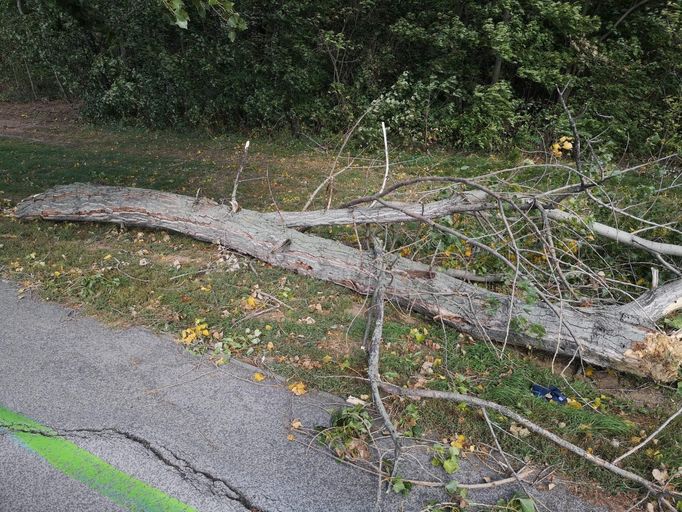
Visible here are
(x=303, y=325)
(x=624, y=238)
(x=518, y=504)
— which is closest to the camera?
(x=518, y=504)

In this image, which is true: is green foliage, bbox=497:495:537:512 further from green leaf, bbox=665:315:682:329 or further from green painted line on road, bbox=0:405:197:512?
green leaf, bbox=665:315:682:329

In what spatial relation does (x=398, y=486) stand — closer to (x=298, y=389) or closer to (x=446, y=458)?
(x=446, y=458)

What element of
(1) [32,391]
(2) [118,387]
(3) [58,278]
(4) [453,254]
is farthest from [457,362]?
(3) [58,278]

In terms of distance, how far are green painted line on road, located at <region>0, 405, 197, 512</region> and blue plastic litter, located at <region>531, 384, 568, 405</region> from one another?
7.21 ft

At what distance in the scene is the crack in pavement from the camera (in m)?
2.51

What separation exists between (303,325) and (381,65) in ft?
27.2

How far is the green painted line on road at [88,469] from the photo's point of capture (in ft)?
8.02

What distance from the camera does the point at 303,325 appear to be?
13.0 feet

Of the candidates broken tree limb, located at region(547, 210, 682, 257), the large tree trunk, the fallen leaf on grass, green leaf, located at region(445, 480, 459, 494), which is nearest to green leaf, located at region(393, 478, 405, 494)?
green leaf, located at region(445, 480, 459, 494)

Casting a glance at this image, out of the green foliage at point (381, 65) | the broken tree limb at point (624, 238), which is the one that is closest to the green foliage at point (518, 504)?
the broken tree limb at point (624, 238)

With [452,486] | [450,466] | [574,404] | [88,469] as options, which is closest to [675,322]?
[574,404]

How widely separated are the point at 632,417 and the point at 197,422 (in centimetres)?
270

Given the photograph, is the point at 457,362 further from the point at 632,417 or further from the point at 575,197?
the point at 575,197

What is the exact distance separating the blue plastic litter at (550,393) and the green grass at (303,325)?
68mm
